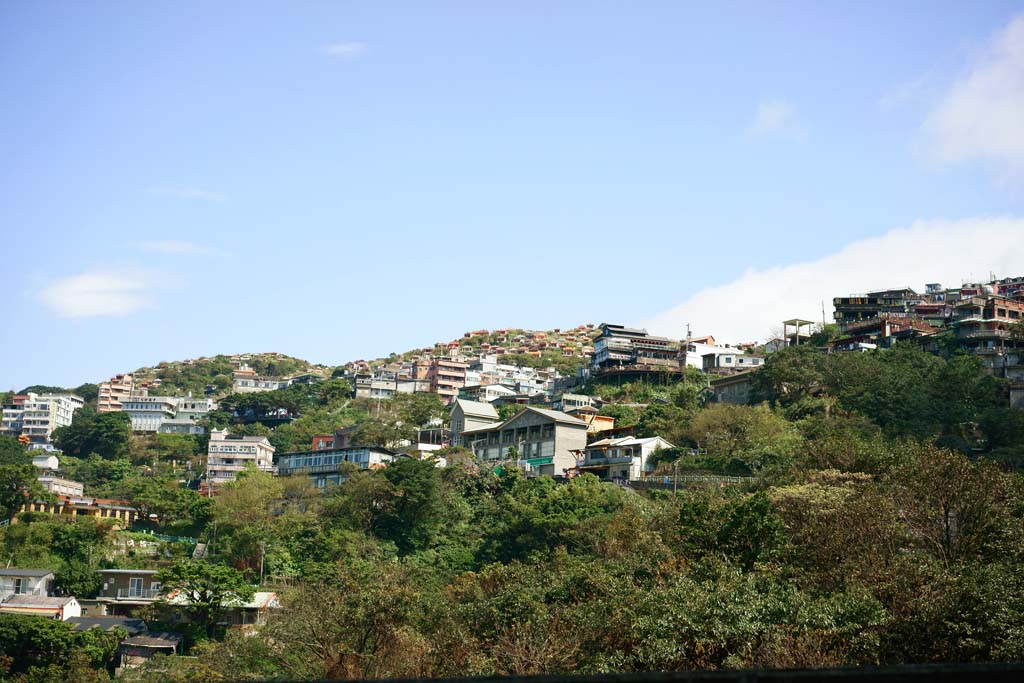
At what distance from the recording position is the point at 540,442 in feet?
168

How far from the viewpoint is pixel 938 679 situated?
12.7ft

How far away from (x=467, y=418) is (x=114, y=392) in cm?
6052

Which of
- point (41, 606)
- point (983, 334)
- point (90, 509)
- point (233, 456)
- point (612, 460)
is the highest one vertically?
point (983, 334)

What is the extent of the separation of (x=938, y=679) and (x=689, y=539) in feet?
78.6

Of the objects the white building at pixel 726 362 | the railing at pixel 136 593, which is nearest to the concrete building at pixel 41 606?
the railing at pixel 136 593

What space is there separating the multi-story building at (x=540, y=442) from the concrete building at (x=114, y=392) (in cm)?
5994

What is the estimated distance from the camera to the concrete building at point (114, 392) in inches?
4007

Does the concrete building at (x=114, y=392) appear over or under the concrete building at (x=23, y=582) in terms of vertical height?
over

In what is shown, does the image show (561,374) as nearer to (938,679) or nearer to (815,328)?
(815,328)

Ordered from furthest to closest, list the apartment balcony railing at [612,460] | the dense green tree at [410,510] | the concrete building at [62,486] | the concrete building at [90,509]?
the concrete building at [62,486] → the concrete building at [90,509] → the apartment balcony railing at [612,460] → the dense green tree at [410,510]

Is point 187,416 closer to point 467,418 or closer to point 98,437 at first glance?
point 98,437

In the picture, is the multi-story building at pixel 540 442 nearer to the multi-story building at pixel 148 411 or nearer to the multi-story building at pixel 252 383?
the multi-story building at pixel 148 411

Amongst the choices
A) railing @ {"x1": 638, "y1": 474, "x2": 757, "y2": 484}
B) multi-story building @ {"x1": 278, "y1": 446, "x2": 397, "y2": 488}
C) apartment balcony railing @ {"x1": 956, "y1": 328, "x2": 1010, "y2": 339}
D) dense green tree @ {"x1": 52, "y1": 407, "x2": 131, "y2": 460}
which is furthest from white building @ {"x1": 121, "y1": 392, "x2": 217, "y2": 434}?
apartment balcony railing @ {"x1": 956, "y1": 328, "x2": 1010, "y2": 339}

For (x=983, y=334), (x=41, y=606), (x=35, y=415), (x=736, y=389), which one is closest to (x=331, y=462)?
(x=41, y=606)
